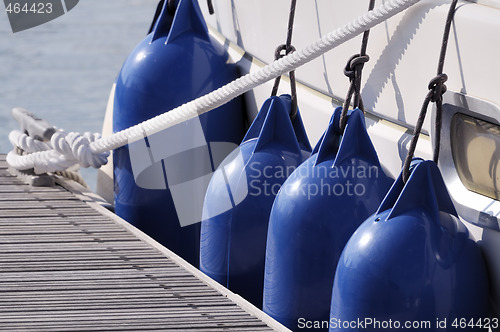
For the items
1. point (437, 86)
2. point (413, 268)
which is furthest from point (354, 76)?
point (413, 268)

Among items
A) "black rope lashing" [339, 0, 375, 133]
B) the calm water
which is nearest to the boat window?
"black rope lashing" [339, 0, 375, 133]

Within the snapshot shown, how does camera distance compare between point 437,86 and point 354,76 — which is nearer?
point 437,86

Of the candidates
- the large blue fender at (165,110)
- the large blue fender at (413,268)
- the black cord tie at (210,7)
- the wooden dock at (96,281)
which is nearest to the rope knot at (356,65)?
the large blue fender at (413,268)

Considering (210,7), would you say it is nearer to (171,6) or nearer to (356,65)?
(171,6)

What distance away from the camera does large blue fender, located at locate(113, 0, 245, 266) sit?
8.60ft

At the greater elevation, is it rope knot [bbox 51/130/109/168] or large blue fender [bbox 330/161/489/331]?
rope knot [bbox 51/130/109/168]

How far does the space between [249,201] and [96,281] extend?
15.1 inches

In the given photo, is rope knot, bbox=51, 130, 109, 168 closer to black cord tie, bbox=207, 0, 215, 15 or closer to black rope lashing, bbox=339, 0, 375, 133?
black cord tie, bbox=207, 0, 215, 15

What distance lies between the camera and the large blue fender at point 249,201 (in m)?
2.08

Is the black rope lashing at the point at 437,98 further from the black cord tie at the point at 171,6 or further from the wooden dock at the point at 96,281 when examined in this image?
the black cord tie at the point at 171,6

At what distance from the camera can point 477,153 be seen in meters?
1.75

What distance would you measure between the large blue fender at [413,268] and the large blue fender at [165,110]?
3.31 feet

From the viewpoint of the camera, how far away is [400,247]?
1.61 metres

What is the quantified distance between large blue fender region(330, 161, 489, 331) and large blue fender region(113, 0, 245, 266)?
1.01m
